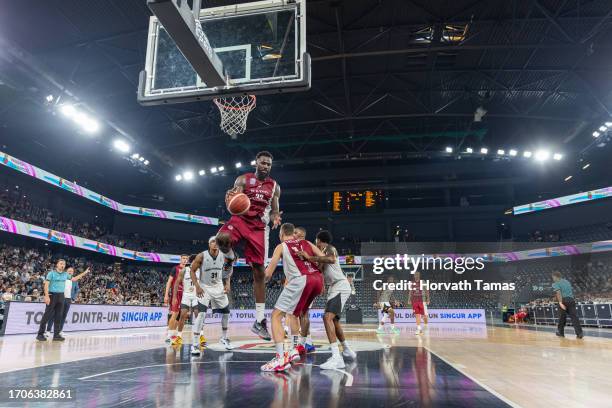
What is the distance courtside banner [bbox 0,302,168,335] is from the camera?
1079cm

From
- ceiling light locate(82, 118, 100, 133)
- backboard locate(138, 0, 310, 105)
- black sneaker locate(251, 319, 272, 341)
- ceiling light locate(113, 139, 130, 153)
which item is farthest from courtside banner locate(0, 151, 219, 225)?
black sneaker locate(251, 319, 272, 341)

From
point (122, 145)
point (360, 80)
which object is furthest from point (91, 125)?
point (360, 80)

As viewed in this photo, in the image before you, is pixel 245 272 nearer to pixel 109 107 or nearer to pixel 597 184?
pixel 109 107

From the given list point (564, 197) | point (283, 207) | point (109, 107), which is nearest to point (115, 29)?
point (109, 107)

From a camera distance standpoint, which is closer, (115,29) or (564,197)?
(115,29)

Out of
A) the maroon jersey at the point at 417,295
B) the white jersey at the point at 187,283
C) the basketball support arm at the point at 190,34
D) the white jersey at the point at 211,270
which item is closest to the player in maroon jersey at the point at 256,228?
the white jersey at the point at 211,270

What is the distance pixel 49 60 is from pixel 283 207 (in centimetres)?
2176

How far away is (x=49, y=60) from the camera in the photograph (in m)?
15.0

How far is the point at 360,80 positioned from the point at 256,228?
44.6 ft

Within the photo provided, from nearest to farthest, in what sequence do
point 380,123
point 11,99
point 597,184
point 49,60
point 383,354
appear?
point 383,354 < point 49,60 < point 11,99 < point 380,123 < point 597,184

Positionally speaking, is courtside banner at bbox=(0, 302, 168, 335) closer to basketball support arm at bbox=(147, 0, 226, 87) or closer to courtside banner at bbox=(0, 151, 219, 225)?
basketball support arm at bbox=(147, 0, 226, 87)

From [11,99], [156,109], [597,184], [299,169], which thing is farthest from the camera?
[299,169]

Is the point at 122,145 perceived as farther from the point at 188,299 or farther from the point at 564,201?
the point at 564,201

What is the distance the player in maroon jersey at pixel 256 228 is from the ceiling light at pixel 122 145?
17.1 metres
